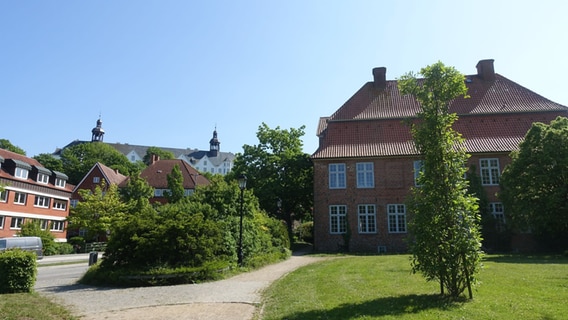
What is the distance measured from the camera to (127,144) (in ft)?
413

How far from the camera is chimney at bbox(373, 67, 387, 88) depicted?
3694cm

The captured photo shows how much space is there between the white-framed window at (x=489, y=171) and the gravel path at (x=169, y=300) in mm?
23054

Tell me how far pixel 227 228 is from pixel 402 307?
10.9 meters

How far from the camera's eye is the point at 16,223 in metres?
39.9

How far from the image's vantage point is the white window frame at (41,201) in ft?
144

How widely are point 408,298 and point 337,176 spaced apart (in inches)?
890

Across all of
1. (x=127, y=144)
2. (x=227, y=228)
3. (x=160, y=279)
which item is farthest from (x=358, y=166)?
(x=127, y=144)

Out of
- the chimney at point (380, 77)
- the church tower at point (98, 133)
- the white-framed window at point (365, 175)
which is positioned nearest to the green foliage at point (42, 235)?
the white-framed window at point (365, 175)

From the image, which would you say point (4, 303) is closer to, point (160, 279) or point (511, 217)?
point (160, 279)

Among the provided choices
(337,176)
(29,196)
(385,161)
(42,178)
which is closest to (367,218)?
(337,176)

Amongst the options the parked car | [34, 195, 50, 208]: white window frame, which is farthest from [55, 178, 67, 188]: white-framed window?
the parked car

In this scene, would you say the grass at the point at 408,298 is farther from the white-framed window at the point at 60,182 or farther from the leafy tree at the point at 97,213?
the white-framed window at the point at 60,182

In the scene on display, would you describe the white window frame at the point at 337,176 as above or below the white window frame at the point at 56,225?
above

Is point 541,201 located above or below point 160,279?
above
